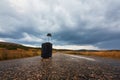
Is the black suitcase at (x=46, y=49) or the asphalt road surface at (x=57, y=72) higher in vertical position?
the black suitcase at (x=46, y=49)

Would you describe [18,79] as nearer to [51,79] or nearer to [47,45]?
[51,79]

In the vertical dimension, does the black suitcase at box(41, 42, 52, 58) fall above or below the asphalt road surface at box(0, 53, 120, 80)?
above

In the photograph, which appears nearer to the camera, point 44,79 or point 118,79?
point 44,79

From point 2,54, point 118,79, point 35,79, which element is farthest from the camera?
point 2,54

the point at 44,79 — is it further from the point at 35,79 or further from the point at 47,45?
the point at 47,45

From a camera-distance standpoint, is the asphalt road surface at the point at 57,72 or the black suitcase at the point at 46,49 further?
the black suitcase at the point at 46,49

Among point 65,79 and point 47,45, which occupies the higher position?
point 47,45

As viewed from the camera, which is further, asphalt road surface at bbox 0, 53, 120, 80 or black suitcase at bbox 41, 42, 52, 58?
black suitcase at bbox 41, 42, 52, 58

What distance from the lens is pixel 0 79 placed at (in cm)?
1044

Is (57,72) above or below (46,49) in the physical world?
below

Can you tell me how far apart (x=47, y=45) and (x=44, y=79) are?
1028 inches

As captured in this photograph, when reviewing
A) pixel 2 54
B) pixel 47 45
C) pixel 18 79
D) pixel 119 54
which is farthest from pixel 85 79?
pixel 119 54

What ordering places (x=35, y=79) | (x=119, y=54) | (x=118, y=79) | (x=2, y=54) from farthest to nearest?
(x=119, y=54) → (x=2, y=54) → (x=118, y=79) → (x=35, y=79)

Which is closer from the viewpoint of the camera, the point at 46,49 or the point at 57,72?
the point at 57,72
